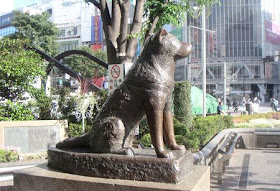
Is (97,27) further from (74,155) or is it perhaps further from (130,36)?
(74,155)

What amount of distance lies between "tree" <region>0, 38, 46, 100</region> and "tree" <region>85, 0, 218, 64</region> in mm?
2951

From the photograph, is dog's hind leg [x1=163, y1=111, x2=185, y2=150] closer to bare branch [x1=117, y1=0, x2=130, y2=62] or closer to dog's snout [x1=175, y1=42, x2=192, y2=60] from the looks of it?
dog's snout [x1=175, y1=42, x2=192, y2=60]

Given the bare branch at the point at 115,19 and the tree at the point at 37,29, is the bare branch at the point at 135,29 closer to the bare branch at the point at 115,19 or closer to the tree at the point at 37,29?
the bare branch at the point at 115,19

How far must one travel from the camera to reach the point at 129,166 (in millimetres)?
2574

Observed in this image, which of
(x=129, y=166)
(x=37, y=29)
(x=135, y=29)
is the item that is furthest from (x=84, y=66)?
(x=129, y=166)

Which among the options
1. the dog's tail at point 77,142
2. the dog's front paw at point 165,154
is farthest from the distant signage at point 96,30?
the dog's front paw at point 165,154

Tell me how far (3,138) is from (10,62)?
2.61m

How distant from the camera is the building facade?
51625mm

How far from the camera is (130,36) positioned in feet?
24.7

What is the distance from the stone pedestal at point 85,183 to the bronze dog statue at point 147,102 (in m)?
0.28

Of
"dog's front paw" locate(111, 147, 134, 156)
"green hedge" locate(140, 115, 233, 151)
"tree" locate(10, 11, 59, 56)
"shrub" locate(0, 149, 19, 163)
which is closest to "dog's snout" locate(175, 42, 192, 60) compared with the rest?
"dog's front paw" locate(111, 147, 134, 156)

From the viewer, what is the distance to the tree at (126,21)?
7617mm

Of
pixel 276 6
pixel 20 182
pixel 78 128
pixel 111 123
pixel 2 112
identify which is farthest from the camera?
pixel 276 6

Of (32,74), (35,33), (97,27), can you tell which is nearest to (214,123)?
(32,74)
